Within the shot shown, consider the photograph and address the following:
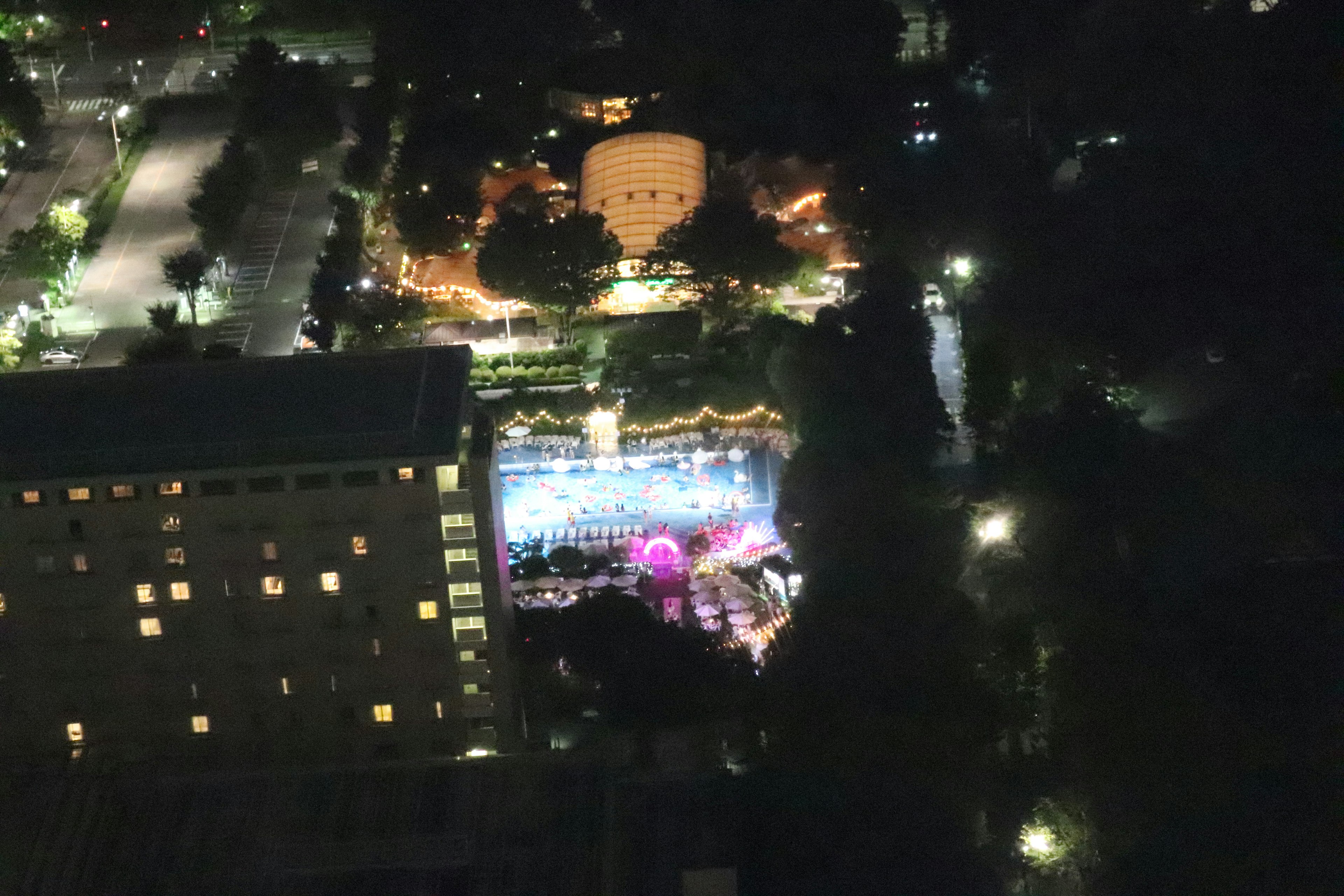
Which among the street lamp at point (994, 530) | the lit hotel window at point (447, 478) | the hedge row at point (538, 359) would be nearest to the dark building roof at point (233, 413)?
the lit hotel window at point (447, 478)

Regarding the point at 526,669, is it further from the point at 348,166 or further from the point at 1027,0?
the point at 1027,0

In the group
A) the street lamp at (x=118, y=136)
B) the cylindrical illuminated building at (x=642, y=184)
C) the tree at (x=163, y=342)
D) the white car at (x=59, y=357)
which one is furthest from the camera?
the street lamp at (x=118, y=136)

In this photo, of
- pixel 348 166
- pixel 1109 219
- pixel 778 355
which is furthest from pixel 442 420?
pixel 348 166

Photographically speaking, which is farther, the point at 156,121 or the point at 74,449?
the point at 156,121

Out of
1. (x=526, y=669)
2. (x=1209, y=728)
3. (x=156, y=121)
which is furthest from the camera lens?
(x=156, y=121)

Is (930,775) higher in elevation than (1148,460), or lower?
lower

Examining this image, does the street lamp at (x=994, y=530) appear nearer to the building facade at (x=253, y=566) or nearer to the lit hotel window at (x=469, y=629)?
the building facade at (x=253, y=566)
